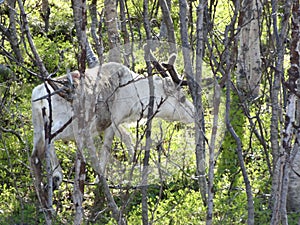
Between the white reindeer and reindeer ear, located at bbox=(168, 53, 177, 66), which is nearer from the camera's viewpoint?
reindeer ear, located at bbox=(168, 53, 177, 66)

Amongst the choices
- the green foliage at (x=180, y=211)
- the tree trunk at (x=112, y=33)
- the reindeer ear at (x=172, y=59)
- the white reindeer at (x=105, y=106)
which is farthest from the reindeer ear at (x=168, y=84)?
the green foliage at (x=180, y=211)

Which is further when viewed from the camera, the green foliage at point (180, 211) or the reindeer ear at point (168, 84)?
the reindeer ear at point (168, 84)

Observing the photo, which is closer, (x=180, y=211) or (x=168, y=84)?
(x=180, y=211)

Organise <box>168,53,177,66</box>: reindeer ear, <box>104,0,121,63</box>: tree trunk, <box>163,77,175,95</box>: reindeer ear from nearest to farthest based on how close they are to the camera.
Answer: <box>168,53,177,66</box>: reindeer ear → <box>163,77,175,95</box>: reindeer ear → <box>104,0,121,63</box>: tree trunk

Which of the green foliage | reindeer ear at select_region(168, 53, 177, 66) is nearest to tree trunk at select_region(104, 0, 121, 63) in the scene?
reindeer ear at select_region(168, 53, 177, 66)

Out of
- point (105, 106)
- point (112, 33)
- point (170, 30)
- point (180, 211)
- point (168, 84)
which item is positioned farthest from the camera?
point (112, 33)

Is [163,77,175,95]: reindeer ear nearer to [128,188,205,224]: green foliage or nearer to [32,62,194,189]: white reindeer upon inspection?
[32,62,194,189]: white reindeer

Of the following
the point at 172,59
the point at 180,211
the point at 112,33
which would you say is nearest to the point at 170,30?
the point at 172,59

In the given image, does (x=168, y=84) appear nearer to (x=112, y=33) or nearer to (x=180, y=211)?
(x=112, y=33)

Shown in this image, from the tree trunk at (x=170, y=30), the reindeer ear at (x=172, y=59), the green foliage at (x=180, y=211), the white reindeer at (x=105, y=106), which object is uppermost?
the tree trunk at (x=170, y=30)

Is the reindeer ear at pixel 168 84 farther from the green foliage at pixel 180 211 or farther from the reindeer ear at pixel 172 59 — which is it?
the green foliage at pixel 180 211

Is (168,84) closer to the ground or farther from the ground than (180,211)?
farther from the ground

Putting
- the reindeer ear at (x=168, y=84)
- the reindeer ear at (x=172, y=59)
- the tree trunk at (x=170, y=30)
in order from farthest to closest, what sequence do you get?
the reindeer ear at (x=168, y=84) < the reindeer ear at (x=172, y=59) < the tree trunk at (x=170, y=30)

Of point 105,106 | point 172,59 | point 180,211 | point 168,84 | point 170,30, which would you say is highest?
point 170,30
